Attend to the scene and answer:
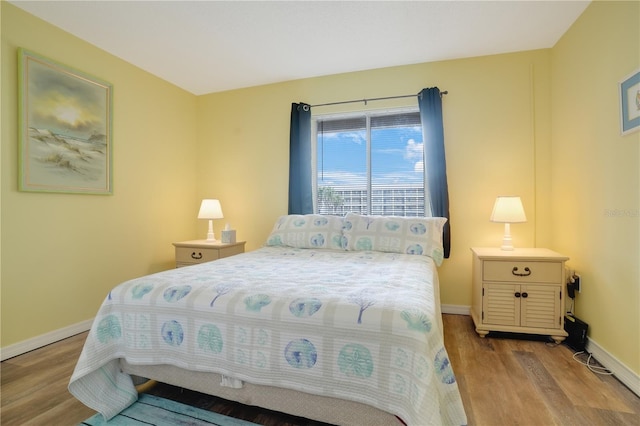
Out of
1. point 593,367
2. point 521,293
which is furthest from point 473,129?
point 593,367

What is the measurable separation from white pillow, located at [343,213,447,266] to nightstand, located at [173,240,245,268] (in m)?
1.27

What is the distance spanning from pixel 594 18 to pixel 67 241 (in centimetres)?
425

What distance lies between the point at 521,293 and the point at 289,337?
6.56ft

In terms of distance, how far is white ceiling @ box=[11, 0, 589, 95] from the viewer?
7.31 ft

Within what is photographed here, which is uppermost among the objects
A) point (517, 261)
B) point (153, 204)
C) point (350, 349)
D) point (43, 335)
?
point (153, 204)

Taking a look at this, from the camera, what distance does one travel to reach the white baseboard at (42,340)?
213cm

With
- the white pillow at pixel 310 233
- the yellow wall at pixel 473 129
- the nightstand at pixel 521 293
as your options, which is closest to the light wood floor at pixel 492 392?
the nightstand at pixel 521 293

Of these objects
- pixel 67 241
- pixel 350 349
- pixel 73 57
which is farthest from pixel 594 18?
pixel 67 241

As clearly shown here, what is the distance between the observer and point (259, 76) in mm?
3389

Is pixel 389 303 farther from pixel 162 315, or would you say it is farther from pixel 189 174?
pixel 189 174

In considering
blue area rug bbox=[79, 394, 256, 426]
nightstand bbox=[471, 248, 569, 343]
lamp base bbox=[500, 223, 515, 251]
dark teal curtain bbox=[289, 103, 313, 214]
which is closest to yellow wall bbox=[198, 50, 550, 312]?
dark teal curtain bbox=[289, 103, 313, 214]

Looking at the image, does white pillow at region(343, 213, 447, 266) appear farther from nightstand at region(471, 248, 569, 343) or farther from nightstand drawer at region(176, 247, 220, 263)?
nightstand drawer at region(176, 247, 220, 263)

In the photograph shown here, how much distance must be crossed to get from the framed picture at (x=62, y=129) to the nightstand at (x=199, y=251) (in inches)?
33.1

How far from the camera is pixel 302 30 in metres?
2.51
